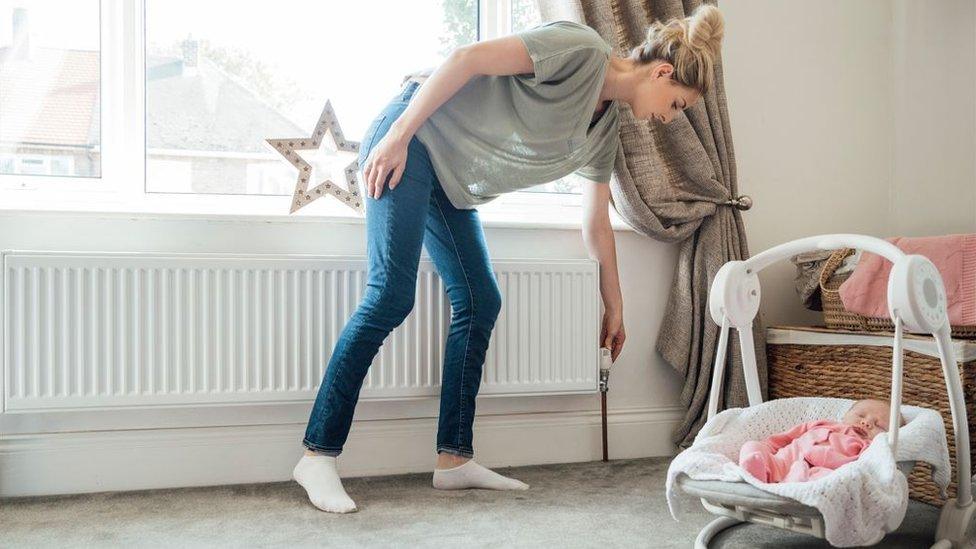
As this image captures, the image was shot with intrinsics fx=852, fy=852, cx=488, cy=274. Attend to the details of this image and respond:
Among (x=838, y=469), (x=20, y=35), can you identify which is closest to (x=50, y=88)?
(x=20, y=35)

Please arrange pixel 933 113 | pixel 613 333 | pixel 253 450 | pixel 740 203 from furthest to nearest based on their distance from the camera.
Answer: pixel 933 113
pixel 740 203
pixel 613 333
pixel 253 450

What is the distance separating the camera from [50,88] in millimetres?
2197

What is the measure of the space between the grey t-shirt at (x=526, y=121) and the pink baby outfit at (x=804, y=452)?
0.74m

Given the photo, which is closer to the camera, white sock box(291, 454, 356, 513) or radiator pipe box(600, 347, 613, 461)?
white sock box(291, 454, 356, 513)

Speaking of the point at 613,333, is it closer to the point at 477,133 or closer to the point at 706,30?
the point at 477,133

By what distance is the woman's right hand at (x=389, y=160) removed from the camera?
1810mm

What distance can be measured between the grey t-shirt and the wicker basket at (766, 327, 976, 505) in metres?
0.87

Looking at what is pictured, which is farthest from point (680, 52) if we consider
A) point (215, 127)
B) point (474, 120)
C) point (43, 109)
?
point (43, 109)

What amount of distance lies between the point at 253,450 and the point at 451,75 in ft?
3.51

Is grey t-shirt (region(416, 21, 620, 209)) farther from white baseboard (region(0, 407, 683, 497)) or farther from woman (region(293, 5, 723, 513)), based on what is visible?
white baseboard (region(0, 407, 683, 497))

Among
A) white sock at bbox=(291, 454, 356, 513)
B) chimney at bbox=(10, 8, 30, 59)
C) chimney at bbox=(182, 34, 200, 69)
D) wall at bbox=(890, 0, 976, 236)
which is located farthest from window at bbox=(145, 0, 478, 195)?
wall at bbox=(890, 0, 976, 236)

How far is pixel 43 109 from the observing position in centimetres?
219

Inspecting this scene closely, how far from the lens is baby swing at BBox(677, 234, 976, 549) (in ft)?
4.57

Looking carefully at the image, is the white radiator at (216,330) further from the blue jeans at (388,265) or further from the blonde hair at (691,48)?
the blonde hair at (691,48)
